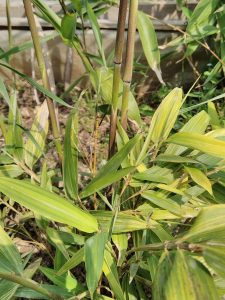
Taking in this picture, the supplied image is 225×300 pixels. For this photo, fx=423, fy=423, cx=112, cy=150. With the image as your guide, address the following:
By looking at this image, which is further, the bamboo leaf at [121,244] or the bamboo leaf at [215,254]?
the bamboo leaf at [121,244]

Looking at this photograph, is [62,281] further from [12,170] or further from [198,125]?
[198,125]

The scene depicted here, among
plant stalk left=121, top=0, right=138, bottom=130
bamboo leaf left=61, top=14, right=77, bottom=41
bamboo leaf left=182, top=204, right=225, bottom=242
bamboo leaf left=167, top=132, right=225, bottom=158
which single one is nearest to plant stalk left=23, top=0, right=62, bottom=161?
bamboo leaf left=61, top=14, right=77, bottom=41

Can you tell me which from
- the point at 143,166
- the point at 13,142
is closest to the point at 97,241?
the point at 143,166

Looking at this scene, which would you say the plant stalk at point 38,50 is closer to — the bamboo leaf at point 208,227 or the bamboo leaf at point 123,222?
the bamboo leaf at point 123,222

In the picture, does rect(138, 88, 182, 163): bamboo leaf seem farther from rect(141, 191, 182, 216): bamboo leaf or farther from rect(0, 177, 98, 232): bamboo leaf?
rect(0, 177, 98, 232): bamboo leaf

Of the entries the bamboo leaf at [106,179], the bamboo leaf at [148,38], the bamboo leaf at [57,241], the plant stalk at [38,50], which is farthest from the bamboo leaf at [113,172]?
the bamboo leaf at [148,38]

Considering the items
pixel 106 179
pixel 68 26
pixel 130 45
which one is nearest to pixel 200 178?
pixel 106 179

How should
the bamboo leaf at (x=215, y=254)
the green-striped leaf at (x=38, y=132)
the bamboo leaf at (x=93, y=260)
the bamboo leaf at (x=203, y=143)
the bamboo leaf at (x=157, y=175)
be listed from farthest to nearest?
the green-striped leaf at (x=38, y=132) < the bamboo leaf at (x=157, y=175) < the bamboo leaf at (x=203, y=143) < the bamboo leaf at (x=93, y=260) < the bamboo leaf at (x=215, y=254)
